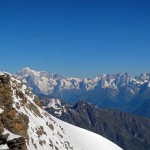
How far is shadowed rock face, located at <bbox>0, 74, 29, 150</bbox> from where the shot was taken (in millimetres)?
36625

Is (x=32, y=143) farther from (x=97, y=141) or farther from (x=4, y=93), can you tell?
(x=97, y=141)

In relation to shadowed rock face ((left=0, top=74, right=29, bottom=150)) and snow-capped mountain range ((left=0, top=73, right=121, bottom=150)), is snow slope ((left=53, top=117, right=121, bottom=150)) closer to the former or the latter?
snow-capped mountain range ((left=0, top=73, right=121, bottom=150))

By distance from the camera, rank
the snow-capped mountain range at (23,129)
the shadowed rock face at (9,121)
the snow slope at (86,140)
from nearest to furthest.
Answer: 1. the shadowed rock face at (9,121)
2. the snow-capped mountain range at (23,129)
3. the snow slope at (86,140)

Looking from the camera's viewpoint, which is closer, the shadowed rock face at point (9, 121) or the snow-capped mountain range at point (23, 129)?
the shadowed rock face at point (9, 121)

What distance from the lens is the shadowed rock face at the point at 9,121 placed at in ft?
120

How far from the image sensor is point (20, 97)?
69938mm

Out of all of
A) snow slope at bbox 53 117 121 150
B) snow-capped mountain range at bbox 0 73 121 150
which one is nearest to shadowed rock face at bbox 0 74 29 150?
snow-capped mountain range at bbox 0 73 121 150

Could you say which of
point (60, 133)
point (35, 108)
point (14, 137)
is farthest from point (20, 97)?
point (14, 137)

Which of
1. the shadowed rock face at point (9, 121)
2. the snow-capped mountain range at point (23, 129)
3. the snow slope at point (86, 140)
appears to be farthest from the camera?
the snow slope at point (86, 140)

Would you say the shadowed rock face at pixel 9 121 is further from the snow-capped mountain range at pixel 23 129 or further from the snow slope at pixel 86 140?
the snow slope at pixel 86 140

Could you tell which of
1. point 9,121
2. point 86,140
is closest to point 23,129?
point 9,121

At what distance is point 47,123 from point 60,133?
19.3 ft

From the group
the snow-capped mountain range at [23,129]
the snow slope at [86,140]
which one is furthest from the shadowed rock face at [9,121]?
Answer: the snow slope at [86,140]

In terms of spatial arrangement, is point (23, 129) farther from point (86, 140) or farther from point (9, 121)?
point (86, 140)
